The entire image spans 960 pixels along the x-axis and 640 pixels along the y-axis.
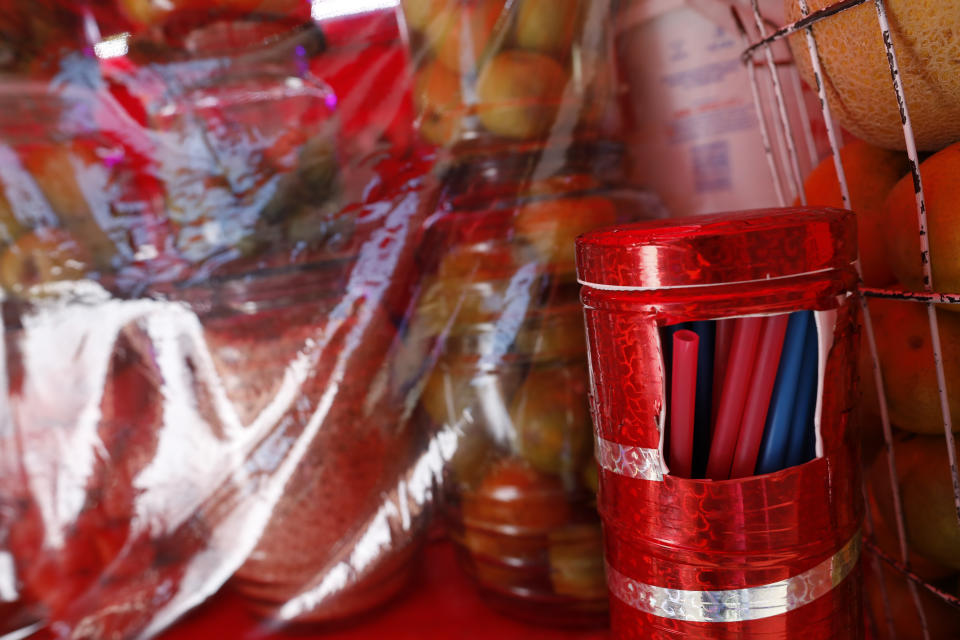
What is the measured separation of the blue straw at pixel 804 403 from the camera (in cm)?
28

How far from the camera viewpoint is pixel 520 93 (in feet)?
1.22

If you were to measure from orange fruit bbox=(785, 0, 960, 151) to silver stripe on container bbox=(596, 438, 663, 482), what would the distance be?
0.19m

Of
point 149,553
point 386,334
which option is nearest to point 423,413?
point 386,334

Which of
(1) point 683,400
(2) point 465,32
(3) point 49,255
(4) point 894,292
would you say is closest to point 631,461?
(1) point 683,400

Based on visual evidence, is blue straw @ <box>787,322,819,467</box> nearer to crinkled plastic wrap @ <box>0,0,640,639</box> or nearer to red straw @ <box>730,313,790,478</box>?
red straw @ <box>730,313,790,478</box>

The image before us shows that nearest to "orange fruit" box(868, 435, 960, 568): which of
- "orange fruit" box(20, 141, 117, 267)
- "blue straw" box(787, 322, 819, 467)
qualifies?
"blue straw" box(787, 322, 819, 467)

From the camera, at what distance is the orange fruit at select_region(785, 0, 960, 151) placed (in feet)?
0.93

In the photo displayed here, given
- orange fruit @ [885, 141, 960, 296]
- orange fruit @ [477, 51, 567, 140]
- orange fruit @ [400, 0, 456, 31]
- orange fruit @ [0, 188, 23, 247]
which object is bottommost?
orange fruit @ [885, 141, 960, 296]

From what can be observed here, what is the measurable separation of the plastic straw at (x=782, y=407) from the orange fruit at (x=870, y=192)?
4.7 inches

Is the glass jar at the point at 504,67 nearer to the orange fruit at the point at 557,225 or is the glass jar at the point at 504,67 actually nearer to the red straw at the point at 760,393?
the orange fruit at the point at 557,225

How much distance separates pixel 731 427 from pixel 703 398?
2cm

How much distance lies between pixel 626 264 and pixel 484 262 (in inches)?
5.5

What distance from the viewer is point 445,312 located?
0.40m

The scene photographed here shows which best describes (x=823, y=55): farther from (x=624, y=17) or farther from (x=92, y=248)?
(x=92, y=248)
